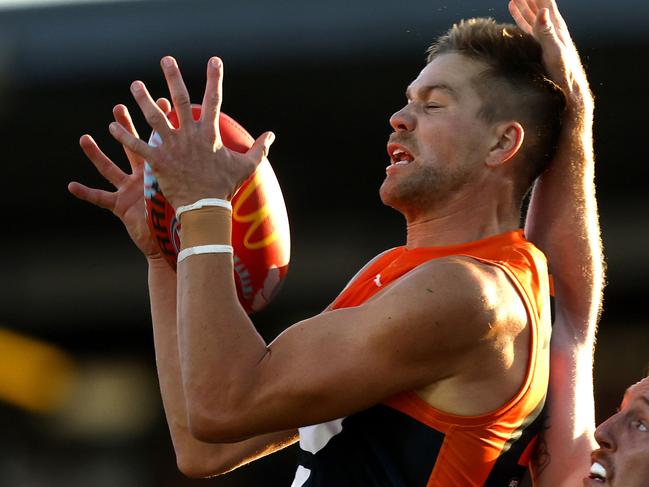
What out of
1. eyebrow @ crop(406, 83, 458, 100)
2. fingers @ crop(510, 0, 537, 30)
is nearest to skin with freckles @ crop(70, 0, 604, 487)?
eyebrow @ crop(406, 83, 458, 100)

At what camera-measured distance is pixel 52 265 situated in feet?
30.7

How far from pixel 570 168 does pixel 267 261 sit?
817mm

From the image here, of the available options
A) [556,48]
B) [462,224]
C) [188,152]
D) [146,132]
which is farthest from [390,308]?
[146,132]

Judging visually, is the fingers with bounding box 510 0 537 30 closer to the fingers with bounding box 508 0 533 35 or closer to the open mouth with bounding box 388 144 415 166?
the fingers with bounding box 508 0 533 35

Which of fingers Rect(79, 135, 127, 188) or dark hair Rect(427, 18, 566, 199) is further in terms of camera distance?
fingers Rect(79, 135, 127, 188)

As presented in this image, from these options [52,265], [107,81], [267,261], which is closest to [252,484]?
[52,265]

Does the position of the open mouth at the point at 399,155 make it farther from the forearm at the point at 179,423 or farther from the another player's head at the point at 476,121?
→ the forearm at the point at 179,423

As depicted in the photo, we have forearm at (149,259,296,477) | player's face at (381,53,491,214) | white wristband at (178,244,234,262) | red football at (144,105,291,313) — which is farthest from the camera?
forearm at (149,259,296,477)

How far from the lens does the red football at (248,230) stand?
117 inches

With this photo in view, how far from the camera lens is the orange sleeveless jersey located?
2580 mm

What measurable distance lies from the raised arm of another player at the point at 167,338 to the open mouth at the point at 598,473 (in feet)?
2.65

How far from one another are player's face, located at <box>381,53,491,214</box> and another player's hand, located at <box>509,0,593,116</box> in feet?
0.58

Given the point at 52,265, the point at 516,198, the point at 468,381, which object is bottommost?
the point at 52,265

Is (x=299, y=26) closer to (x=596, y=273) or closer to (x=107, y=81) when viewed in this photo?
(x=107, y=81)
